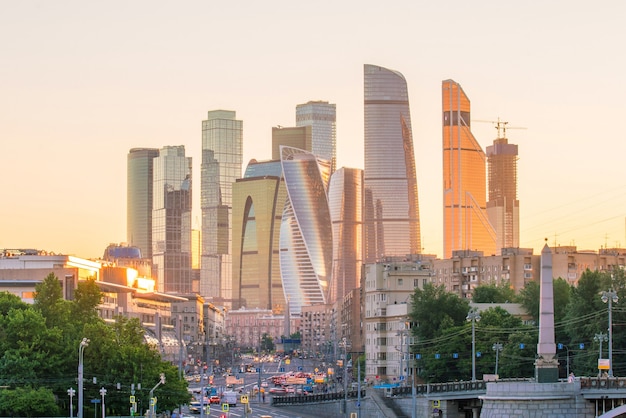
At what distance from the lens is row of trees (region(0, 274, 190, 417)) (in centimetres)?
12738

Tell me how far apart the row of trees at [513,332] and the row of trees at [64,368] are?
33.7 meters

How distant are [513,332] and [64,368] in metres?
52.8

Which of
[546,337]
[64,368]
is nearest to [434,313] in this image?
[64,368]

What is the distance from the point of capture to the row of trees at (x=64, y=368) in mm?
127375

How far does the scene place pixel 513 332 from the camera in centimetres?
16275

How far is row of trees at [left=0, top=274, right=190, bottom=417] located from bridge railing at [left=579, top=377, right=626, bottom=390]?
4932 cm

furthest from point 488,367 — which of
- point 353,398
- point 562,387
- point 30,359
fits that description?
point 562,387

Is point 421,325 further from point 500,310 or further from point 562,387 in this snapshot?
point 562,387

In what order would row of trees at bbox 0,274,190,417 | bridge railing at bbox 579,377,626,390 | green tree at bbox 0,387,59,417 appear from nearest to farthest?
bridge railing at bbox 579,377,626,390 < green tree at bbox 0,387,59,417 < row of trees at bbox 0,274,190,417

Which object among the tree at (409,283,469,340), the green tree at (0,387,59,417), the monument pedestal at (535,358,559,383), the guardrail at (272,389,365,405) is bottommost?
the guardrail at (272,389,365,405)

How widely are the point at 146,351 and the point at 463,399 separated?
35.4 metres

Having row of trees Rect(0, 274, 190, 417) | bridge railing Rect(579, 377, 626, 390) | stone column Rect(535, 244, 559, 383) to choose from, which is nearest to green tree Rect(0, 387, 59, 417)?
row of trees Rect(0, 274, 190, 417)

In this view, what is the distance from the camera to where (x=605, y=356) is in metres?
139

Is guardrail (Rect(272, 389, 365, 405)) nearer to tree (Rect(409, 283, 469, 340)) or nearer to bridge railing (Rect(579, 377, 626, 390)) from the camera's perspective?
tree (Rect(409, 283, 469, 340))
